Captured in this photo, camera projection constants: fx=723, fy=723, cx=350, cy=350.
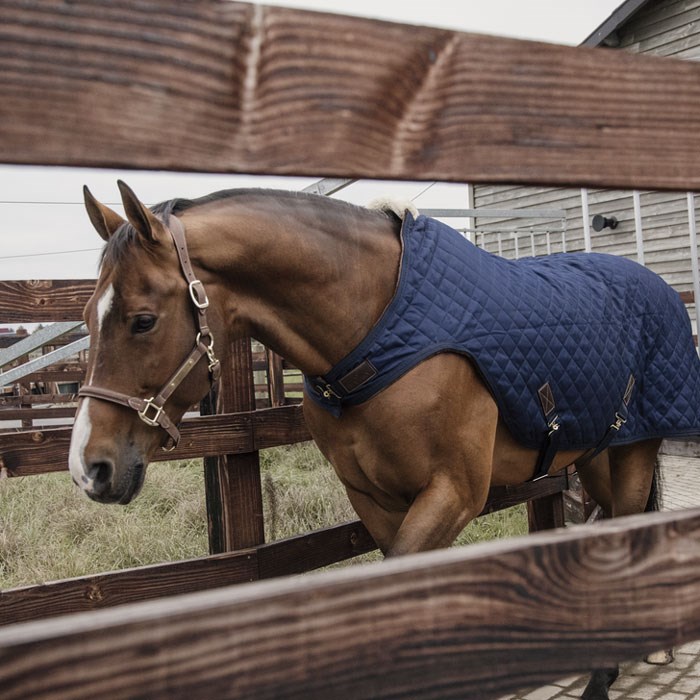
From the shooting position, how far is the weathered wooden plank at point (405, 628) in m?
0.67

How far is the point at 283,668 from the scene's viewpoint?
728 millimetres

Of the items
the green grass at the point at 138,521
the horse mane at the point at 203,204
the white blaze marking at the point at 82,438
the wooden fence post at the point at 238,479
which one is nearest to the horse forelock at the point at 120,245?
the horse mane at the point at 203,204

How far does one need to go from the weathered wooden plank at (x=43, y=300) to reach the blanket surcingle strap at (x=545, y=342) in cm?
122

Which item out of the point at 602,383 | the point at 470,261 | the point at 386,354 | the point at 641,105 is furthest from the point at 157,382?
the point at 602,383

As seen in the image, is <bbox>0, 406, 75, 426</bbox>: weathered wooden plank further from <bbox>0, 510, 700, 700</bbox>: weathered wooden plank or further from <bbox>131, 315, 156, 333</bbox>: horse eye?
<bbox>0, 510, 700, 700</bbox>: weathered wooden plank

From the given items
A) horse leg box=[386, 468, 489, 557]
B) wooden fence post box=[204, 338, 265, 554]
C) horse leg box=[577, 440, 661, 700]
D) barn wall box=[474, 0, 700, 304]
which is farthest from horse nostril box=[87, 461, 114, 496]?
barn wall box=[474, 0, 700, 304]

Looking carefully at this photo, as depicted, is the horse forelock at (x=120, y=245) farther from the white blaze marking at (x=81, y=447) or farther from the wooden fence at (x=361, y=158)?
the wooden fence at (x=361, y=158)

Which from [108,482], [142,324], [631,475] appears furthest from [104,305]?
[631,475]

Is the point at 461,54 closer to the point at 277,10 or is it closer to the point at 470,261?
the point at 277,10

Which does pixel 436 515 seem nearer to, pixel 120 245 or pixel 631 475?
pixel 120 245

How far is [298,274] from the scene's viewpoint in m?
2.22

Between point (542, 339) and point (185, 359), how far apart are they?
49.3 inches

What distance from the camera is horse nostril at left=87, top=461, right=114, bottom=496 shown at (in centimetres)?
192

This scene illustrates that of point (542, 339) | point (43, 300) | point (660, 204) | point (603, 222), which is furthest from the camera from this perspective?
point (603, 222)
